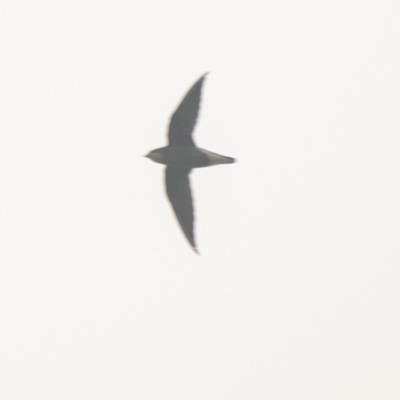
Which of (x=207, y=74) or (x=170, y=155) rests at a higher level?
(x=207, y=74)

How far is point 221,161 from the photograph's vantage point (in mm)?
19406

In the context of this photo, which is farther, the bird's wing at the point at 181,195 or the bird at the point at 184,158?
the bird's wing at the point at 181,195

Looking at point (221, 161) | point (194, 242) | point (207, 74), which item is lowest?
point (194, 242)

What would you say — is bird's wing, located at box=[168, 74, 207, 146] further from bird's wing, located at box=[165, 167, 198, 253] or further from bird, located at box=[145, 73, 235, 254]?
bird's wing, located at box=[165, 167, 198, 253]

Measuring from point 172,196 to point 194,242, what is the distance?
2.80ft

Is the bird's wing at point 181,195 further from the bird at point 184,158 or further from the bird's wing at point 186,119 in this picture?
the bird's wing at point 186,119

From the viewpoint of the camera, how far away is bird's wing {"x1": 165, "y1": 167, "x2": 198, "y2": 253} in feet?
64.7

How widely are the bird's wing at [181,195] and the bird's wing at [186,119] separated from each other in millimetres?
600

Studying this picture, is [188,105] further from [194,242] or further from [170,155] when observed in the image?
[194,242]

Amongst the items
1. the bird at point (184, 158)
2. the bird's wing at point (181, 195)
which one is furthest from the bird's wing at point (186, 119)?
the bird's wing at point (181, 195)

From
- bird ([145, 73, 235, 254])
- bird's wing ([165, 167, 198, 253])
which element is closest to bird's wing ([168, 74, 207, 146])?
bird ([145, 73, 235, 254])

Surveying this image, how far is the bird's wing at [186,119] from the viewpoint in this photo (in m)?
19.0

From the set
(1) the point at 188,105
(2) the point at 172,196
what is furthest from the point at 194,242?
(1) the point at 188,105

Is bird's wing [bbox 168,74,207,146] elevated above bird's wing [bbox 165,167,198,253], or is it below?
above
